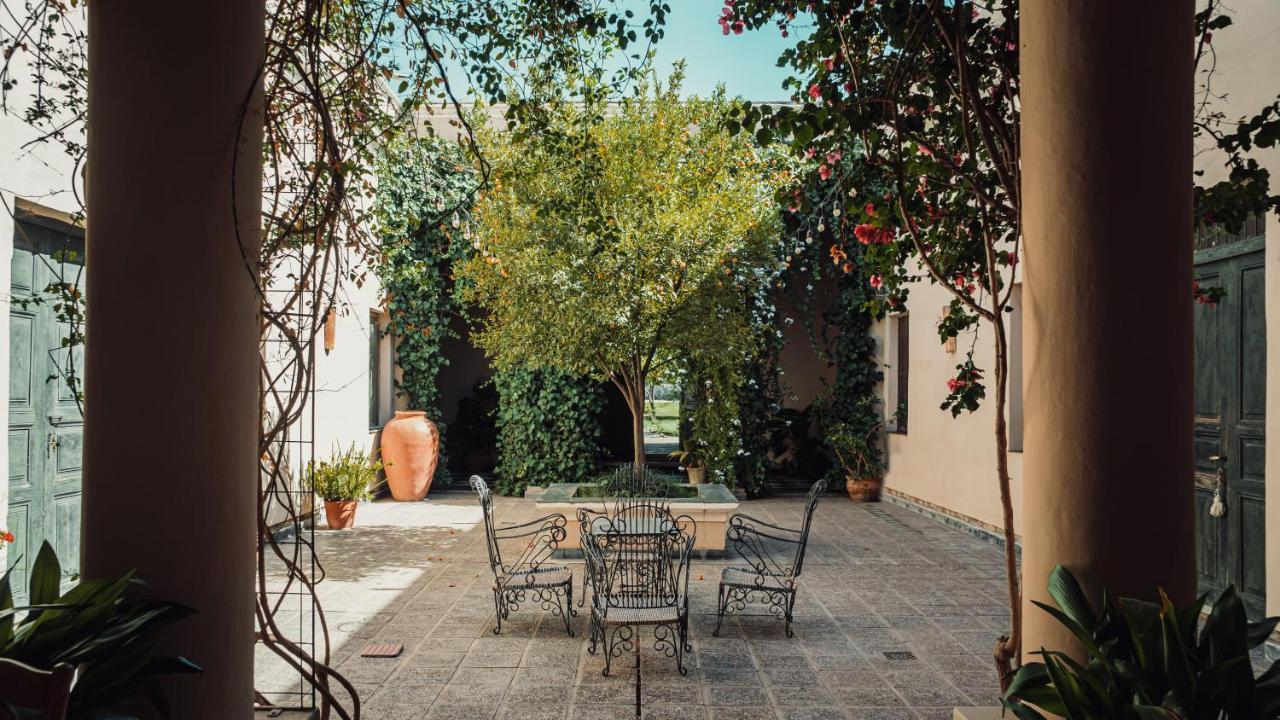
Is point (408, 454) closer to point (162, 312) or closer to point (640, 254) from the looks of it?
point (640, 254)

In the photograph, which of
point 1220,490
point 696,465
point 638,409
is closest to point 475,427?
point 696,465

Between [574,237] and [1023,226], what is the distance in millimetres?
6368

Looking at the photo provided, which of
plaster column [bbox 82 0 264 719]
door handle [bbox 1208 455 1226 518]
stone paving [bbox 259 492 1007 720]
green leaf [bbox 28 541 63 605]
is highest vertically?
plaster column [bbox 82 0 264 719]

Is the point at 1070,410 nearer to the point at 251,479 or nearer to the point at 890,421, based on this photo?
the point at 251,479

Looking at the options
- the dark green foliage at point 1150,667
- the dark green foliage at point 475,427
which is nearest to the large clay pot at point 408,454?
the dark green foliage at point 475,427

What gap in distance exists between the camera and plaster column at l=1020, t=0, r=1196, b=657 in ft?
6.31

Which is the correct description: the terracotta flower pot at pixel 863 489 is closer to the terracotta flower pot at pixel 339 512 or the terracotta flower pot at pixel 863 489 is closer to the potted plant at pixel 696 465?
the potted plant at pixel 696 465

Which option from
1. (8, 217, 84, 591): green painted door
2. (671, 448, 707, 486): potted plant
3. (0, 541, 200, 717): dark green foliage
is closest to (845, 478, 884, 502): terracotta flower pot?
(671, 448, 707, 486): potted plant

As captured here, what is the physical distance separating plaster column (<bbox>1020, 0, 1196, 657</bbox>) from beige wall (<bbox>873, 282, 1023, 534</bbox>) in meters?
5.93

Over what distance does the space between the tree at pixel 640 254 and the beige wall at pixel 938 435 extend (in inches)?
85.4

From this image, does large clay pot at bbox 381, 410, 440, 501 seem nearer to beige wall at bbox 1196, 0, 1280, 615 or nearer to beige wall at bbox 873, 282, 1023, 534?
beige wall at bbox 873, 282, 1023, 534

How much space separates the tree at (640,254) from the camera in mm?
8289

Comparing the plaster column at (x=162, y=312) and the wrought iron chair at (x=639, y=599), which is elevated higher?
the plaster column at (x=162, y=312)

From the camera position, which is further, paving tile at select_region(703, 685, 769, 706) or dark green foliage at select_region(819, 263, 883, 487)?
dark green foliage at select_region(819, 263, 883, 487)
